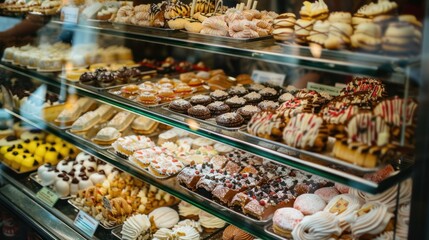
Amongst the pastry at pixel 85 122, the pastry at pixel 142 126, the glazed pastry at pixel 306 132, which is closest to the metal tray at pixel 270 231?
the glazed pastry at pixel 306 132

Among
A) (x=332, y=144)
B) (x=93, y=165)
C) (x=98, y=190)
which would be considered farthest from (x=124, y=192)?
(x=332, y=144)

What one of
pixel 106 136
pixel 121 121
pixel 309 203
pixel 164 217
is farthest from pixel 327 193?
pixel 121 121

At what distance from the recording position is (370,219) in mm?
1899

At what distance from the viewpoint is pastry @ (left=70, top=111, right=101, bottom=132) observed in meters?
3.36

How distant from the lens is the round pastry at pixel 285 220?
2049 millimetres

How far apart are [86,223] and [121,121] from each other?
31.8 inches

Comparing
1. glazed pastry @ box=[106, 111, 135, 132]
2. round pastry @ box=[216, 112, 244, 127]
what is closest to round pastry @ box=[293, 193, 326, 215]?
round pastry @ box=[216, 112, 244, 127]

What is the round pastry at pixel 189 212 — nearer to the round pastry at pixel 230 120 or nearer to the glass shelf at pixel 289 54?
the round pastry at pixel 230 120

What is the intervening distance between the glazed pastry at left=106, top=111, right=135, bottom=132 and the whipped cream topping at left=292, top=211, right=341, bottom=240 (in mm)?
1790

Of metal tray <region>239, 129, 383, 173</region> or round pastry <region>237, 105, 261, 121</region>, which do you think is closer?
metal tray <region>239, 129, 383, 173</region>

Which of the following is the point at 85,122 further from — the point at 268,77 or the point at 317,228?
the point at 317,228

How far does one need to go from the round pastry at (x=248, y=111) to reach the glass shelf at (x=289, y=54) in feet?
1.23

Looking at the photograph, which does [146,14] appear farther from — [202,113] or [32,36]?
[32,36]

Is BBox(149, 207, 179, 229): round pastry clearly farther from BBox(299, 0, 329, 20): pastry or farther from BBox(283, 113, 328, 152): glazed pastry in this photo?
BBox(299, 0, 329, 20): pastry
